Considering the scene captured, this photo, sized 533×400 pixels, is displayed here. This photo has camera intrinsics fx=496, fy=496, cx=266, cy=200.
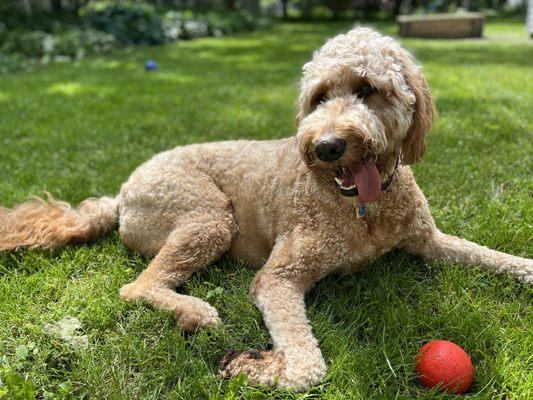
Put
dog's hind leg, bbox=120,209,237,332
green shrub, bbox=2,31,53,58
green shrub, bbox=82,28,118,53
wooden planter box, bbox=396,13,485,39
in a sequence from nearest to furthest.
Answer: dog's hind leg, bbox=120,209,237,332
green shrub, bbox=2,31,53,58
green shrub, bbox=82,28,118,53
wooden planter box, bbox=396,13,485,39

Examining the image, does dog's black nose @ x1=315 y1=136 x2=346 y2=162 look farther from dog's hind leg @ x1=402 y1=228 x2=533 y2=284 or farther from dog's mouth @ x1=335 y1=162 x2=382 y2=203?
dog's hind leg @ x1=402 y1=228 x2=533 y2=284

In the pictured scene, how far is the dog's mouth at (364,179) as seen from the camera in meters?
2.61

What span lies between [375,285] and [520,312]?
0.77 meters

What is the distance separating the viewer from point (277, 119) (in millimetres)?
6379

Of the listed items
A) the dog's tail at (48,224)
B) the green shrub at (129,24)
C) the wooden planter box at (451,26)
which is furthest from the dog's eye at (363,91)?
the wooden planter box at (451,26)

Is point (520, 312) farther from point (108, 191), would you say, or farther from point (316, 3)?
point (316, 3)

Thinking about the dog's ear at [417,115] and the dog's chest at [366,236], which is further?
the dog's chest at [366,236]

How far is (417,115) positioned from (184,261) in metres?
1.63

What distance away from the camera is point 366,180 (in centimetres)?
262

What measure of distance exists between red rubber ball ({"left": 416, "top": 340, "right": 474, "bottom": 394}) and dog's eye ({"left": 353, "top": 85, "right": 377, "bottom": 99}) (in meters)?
1.32

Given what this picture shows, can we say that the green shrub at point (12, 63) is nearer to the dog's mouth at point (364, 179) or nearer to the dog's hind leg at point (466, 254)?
the dog's mouth at point (364, 179)

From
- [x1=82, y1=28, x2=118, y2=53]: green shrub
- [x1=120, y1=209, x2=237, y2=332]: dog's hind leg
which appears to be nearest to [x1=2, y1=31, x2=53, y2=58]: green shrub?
[x1=82, y1=28, x2=118, y2=53]: green shrub

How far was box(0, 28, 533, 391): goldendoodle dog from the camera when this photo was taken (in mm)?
2531

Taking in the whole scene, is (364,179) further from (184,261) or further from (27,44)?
(27,44)
